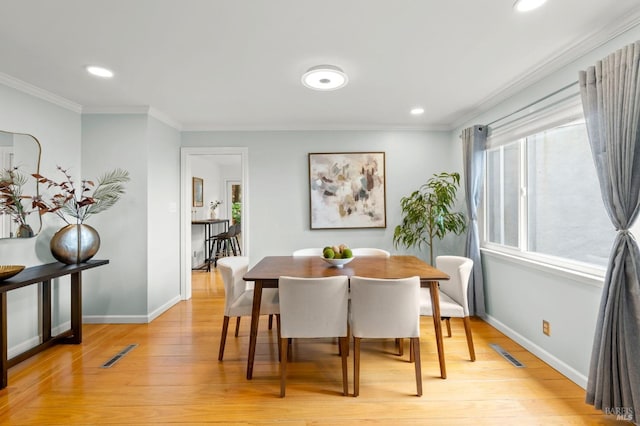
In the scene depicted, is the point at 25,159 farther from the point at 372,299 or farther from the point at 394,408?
the point at 394,408

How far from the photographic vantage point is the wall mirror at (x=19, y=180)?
8.68ft

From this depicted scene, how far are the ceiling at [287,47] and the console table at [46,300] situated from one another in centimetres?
165

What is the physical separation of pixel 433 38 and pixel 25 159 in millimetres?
3565

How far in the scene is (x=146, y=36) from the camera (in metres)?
2.05

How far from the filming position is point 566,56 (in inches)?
89.8

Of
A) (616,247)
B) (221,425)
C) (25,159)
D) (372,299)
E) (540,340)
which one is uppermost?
(25,159)

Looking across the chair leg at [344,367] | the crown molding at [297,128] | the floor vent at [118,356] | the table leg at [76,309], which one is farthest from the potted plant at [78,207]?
the chair leg at [344,367]

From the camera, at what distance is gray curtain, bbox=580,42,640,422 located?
1720 millimetres

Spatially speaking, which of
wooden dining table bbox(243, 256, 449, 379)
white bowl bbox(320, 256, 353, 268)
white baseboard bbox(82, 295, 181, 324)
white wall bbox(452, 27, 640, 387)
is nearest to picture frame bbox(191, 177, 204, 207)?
white baseboard bbox(82, 295, 181, 324)

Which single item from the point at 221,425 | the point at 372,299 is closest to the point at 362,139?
the point at 372,299

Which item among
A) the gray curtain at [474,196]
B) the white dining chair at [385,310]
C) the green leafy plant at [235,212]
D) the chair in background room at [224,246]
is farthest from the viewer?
the green leafy plant at [235,212]

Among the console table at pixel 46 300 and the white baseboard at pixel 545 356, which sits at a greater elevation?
the console table at pixel 46 300

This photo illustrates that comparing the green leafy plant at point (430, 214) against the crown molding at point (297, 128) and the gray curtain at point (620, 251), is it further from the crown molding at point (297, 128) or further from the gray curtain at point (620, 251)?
the gray curtain at point (620, 251)

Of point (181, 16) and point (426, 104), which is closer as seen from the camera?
point (181, 16)
